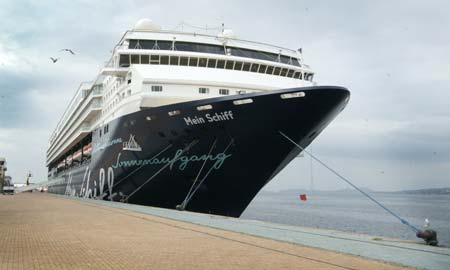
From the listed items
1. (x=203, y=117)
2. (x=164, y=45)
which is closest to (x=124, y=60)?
(x=164, y=45)

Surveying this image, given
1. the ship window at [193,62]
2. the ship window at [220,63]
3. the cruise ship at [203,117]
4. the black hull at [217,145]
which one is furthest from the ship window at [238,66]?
the black hull at [217,145]

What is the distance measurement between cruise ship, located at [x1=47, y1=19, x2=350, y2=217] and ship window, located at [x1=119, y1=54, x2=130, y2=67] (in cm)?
5

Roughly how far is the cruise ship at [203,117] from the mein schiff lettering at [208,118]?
0.04 m

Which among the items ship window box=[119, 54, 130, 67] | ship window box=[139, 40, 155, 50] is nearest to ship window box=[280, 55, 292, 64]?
ship window box=[139, 40, 155, 50]

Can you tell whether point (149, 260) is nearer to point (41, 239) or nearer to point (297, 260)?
point (297, 260)

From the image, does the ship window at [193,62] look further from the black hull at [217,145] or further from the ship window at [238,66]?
the black hull at [217,145]

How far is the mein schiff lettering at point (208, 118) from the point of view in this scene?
16641 millimetres

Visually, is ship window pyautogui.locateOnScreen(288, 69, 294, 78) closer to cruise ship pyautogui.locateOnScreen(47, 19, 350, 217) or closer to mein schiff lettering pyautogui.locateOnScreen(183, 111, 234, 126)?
cruise ship pyautogui.locateOnScreen(47, 19, 350, 217)

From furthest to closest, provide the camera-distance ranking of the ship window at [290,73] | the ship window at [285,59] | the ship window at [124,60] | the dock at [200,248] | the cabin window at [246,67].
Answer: the ship window at [285,59], the ship window at [290,73], the ship window at [124,60], the cabin window at [246,67], the dock at [200,248]

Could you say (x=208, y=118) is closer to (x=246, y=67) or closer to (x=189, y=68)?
(x=189, y=68)

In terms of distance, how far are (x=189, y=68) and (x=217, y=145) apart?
501 centimetres

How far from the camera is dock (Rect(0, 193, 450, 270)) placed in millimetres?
6930

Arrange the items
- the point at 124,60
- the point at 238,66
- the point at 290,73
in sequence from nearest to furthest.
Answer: the point at 238,66 → the point at 124,60 → the point at 290,73

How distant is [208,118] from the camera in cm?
1702
